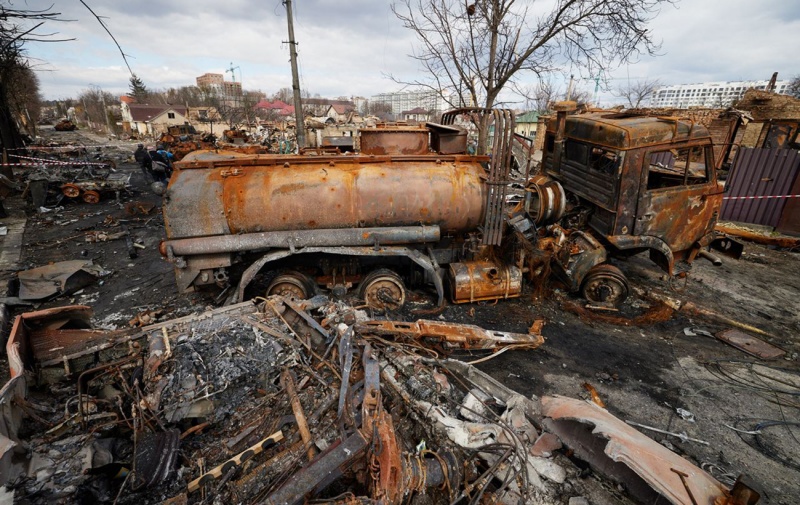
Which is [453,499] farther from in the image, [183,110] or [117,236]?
[183,110]

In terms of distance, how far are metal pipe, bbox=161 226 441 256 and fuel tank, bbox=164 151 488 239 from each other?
0.09 metres

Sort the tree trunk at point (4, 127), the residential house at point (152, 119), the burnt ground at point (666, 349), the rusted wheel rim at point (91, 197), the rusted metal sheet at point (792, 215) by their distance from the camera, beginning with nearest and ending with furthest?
the burnt ground at point (666, 349) < the rusted metal sheet at point (792, 215) < the rusted wheel rim at point (91, 197) < the tree trunk at point (4, 127) < the residential house at point (152, 119)

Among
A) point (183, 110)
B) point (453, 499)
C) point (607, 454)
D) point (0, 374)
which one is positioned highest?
point (183, 110)

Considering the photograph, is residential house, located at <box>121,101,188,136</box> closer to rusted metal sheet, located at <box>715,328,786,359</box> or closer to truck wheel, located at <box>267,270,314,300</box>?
truck wheel, located at <box>267,270,314,300</box>

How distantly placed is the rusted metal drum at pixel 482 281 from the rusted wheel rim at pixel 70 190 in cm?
1367

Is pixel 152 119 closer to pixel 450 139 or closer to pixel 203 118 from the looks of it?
pixel 203 118

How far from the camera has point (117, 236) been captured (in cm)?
902

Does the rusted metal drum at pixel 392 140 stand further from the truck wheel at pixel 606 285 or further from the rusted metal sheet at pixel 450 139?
the truck wheel at pixel 606 285

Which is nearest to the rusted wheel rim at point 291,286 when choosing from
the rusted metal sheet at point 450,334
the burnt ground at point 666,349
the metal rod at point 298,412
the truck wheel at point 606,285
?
the burnt ground at point 666,349

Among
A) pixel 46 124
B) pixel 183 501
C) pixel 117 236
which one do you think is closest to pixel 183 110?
pixel 46 124

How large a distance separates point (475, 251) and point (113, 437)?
4.98 metres

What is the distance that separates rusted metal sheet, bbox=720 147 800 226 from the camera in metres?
8.87

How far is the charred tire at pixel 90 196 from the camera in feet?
39.8

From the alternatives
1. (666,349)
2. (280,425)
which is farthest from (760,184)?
(280,425)
